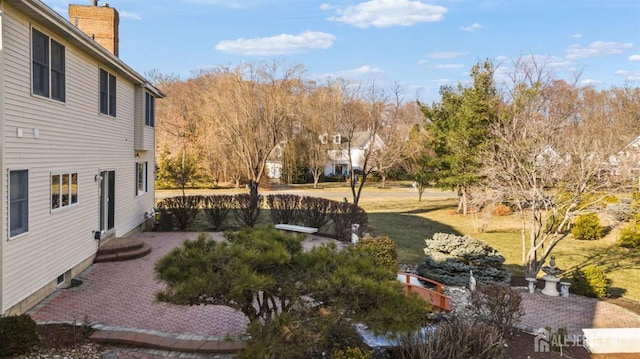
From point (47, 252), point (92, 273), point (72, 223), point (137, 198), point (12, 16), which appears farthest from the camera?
point (137, 198)

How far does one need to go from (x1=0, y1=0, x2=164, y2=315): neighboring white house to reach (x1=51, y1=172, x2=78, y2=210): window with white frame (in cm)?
2

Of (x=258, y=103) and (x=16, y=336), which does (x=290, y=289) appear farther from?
(x=258, y=103)

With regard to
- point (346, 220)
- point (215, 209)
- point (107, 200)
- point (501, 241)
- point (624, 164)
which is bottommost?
point (501, 241)

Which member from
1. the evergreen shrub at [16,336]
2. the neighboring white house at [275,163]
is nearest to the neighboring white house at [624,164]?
the evergreen shrub at [16,336]

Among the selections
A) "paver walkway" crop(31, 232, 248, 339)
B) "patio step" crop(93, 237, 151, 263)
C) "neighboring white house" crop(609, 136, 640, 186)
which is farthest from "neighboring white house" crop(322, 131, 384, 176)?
"paver walkway" crop(31, 232, 248, 339)

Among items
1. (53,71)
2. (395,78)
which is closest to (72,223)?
(53,71)

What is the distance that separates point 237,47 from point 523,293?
97.0 ft

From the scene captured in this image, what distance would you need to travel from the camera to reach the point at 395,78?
2372 centimetres

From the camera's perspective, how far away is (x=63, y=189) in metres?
9.34

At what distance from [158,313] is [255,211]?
10355 millimetres

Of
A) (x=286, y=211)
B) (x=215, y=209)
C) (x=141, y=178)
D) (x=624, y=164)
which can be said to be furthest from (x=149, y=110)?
(x=624, y=164)

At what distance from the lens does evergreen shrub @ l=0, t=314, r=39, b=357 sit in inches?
227

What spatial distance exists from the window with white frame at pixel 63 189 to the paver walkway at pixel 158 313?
1.72 meters

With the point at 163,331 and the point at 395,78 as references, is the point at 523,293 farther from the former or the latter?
the point at 395,78
